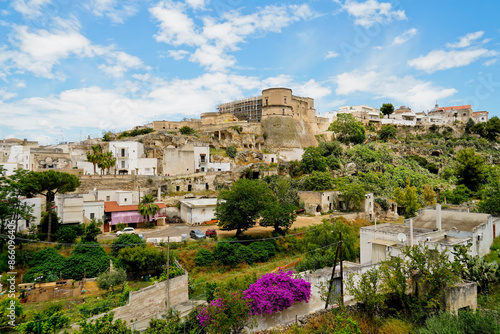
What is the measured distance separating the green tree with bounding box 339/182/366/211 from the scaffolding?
29642 mm

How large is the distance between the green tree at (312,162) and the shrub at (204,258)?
2141 cm

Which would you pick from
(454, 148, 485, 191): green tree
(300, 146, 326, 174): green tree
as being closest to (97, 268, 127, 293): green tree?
(300, 146, 326, 174): green tree

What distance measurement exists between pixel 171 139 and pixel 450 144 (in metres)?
49.5

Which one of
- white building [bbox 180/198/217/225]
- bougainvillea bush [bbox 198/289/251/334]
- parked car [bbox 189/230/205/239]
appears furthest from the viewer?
white building [bbox 180/198/217/225]

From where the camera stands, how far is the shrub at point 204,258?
19.9 meters

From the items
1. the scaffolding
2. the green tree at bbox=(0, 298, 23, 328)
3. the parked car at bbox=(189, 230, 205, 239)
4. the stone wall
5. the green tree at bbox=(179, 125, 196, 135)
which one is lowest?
the stone wall

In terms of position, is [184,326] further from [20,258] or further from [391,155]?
[391,155]

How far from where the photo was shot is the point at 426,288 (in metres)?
9.90

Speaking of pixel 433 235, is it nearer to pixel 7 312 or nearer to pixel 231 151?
pixel 7 312

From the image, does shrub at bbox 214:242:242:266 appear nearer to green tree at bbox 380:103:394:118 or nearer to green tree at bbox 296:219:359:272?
green tree at bbox 296:219:359:272

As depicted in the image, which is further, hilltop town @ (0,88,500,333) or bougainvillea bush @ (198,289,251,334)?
hilltop town @ (0,88,500,333)

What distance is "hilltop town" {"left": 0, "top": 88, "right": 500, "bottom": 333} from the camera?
40.5 ft

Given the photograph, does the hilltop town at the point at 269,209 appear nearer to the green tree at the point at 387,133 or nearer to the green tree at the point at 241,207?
the green tree at the point at 241,207

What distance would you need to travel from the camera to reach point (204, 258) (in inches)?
790
